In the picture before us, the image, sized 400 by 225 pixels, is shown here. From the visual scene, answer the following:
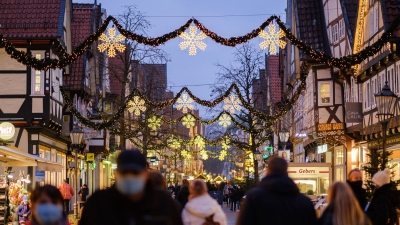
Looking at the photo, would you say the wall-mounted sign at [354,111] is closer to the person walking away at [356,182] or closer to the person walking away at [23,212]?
the person walking away at [23,212]

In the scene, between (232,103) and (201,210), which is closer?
(201,210)

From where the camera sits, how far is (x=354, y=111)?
38.8 meters

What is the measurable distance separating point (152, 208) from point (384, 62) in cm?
2736

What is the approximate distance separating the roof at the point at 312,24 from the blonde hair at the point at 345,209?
39266 mm

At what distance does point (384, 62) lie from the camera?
32.4 metres

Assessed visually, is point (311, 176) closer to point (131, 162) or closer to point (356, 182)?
point (356, 182)

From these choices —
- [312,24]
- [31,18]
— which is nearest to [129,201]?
[31,18]

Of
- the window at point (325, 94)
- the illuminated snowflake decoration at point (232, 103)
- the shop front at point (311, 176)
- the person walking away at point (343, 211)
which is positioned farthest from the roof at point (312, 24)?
the person walking away at point (343, 211)

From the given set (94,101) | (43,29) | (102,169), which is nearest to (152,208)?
(43,29)

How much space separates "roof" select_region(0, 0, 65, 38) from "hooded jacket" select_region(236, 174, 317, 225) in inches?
1370

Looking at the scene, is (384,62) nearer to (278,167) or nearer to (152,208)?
(278,167)

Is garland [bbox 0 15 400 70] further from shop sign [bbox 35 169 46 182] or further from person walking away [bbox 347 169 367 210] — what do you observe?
shop sign [bbox 35 169 46 182]

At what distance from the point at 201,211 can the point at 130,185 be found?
6684 millimetres

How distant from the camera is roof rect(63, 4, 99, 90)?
52.2m
